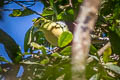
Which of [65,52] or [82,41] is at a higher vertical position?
[82,41]

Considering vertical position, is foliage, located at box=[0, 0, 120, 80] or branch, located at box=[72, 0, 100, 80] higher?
branch, located at box=[72, 0, 100, 80]

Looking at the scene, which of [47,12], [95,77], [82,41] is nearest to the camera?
[82,41]

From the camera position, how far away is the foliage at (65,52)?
0.56 meters

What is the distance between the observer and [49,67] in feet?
1.88

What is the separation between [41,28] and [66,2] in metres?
0.18

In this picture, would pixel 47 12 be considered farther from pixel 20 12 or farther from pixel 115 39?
pixel 115 39

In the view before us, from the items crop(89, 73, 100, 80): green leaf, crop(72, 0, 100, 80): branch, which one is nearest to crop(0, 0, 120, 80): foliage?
crop(89, 73, 100, 80): green leaf

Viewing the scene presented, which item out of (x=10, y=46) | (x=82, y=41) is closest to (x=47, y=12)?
(x=10, y=46)

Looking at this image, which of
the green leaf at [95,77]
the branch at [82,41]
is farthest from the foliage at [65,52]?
the branch at [82,41]

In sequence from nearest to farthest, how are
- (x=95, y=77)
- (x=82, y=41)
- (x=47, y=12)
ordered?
(x=82, y=41) → (x=95, y=77) → (x=47, y=12)

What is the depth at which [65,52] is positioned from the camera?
573mm

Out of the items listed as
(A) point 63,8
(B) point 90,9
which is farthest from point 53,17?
(B) point 90,9

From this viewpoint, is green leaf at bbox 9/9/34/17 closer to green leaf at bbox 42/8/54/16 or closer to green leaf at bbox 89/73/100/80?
green leaf at bbox 42/8/54/16

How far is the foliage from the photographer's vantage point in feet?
1.84
